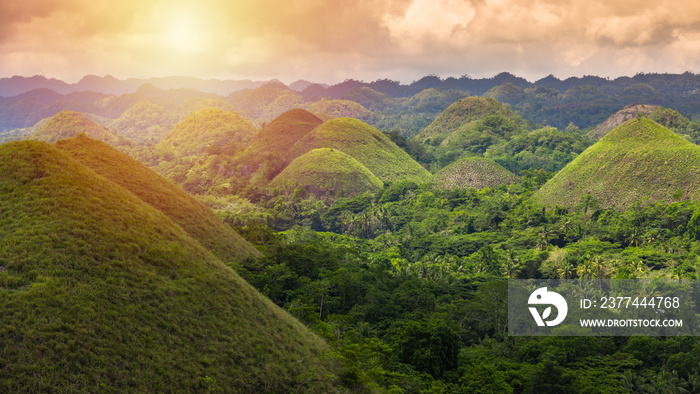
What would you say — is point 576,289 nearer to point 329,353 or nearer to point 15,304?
point 329,353

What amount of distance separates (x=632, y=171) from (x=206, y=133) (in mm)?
111075

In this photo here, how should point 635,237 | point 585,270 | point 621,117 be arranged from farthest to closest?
point 621,117, point 635,237, point 585,270

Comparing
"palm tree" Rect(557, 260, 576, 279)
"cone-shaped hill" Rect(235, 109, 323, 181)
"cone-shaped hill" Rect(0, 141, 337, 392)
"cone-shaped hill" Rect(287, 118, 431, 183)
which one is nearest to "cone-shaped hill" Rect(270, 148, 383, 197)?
"cone-shaped hill" Rect(235, 109, 323, 181)

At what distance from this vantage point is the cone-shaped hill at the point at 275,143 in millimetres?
98062

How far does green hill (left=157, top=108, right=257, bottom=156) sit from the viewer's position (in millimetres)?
132750

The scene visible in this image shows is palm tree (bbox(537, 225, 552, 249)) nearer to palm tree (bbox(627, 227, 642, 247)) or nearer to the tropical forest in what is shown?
the tropical forest

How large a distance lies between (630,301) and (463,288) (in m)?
11.8

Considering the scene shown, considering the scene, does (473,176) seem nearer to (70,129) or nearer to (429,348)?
(429,348)

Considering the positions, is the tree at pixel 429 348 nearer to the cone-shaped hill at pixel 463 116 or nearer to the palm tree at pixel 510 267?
the palm tree at pixel 510 267

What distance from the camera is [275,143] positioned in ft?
351

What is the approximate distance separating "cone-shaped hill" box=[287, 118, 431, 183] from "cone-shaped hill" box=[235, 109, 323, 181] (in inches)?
147

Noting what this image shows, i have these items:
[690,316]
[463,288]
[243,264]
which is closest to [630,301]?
[690,316]

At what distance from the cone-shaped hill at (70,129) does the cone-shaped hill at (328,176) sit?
223 feet

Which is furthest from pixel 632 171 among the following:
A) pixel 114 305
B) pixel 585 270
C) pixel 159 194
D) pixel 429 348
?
pixel 114 305
